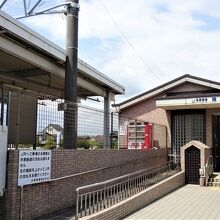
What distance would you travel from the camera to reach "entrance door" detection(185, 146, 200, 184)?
1739 cm

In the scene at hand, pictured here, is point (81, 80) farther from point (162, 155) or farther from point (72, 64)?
point (162, 155)

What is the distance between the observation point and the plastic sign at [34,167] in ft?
26.8

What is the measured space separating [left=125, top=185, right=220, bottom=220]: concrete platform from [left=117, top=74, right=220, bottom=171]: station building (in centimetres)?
497

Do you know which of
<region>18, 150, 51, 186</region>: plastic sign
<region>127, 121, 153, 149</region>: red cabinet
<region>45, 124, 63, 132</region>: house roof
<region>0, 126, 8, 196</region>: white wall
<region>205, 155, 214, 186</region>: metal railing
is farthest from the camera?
<region>127, 121, 153, 149</region>: red cabinet

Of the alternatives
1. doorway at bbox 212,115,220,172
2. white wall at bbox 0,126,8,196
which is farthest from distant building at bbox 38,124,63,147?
doorway at bbox 212,115,220,172

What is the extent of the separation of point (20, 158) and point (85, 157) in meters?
3.14

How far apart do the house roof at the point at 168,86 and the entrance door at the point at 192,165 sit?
3991 mm

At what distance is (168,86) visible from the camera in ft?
69.5

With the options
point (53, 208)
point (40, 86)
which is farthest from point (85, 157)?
point (40, 86)

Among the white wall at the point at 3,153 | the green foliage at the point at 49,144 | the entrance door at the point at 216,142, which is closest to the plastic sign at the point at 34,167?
the white wall at the point at 3,153

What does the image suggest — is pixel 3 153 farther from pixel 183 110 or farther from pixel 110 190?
pixel 183 110

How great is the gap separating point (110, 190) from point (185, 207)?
8.50ft

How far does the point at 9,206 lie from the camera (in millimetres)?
7844

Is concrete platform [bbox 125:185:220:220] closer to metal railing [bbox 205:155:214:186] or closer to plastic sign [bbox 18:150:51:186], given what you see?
metal railing [bbox 205:155:214:186]
